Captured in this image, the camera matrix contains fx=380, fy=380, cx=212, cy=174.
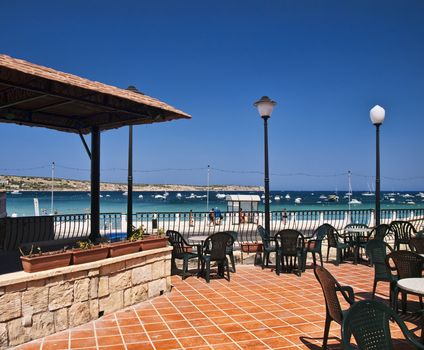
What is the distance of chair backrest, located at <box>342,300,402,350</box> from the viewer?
8.55 ft

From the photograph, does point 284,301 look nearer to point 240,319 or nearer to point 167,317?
point 240,319

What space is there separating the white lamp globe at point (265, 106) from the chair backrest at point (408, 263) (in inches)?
165

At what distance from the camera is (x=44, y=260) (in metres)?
4.12

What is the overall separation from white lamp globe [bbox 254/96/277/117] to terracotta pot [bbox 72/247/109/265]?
15.1 ft

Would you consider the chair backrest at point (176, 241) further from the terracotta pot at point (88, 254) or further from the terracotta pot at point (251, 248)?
the terracotta pot at point (88, 254)

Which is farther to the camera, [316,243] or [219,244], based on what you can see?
[316,243]

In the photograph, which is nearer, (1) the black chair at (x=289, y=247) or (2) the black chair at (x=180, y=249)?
(2) the black chair at (x=180, y=249)

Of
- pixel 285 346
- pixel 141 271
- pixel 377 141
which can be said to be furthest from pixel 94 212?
A: pixel 377 141

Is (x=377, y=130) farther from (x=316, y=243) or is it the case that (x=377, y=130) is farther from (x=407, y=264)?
(x=407, y=264)

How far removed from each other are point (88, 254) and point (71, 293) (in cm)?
48

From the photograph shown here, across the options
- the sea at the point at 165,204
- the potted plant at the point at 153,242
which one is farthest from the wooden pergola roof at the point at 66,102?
the sea at the point at 165,204

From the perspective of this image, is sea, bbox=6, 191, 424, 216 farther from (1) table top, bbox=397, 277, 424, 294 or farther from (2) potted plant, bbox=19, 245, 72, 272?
(1) table top, bbox=397, 277, 424, 294

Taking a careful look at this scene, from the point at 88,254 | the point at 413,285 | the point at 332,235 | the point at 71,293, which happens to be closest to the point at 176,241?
the point at 88,254

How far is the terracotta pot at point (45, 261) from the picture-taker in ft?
13.2
